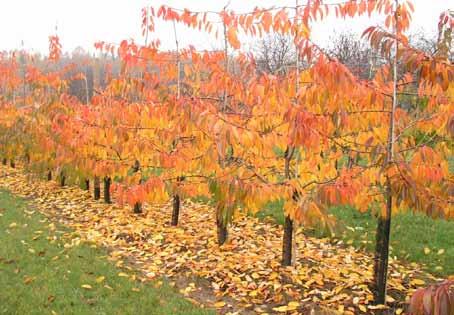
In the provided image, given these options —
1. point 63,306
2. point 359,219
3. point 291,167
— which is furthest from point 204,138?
point 359,219

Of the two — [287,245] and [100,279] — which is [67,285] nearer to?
[100,279]

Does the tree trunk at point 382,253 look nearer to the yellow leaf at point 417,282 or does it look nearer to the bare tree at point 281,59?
the yellow leaf at point 417,282

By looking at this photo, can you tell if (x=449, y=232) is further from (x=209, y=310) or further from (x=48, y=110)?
(x=48, y=110)

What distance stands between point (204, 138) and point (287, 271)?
204 centimetres

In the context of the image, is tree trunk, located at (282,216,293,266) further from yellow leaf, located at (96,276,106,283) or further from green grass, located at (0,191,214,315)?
yellow leaf, located at (96,276,106,283)

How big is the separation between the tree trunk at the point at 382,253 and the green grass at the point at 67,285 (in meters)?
1.86

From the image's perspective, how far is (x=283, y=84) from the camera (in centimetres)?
464

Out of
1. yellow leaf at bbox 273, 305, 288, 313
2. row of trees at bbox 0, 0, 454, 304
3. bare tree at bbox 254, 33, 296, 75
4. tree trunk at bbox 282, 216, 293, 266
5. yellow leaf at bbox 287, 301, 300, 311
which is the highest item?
bare tree at bbox 254, 33, 296, 75

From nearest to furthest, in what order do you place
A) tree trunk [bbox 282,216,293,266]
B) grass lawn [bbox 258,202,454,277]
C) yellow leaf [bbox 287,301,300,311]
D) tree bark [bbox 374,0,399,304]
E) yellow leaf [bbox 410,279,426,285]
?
1. tree bark [bbox 374,0,399,304]
2. yellow leaf [bbox 287,301,300,311]
3. yellow leaf [bbox 410,279,426,285]
4. tree trunk [bbox 282,216,293,266]
5. grass lawn [bbox 258,202,454,277]

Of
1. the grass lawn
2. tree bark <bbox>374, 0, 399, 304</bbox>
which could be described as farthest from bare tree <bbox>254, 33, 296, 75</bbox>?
the grass lawn

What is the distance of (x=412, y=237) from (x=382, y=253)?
9.86 feet

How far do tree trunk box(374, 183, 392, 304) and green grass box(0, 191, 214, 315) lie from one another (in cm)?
186

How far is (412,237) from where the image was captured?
6.93m

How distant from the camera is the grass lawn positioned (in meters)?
6.08
